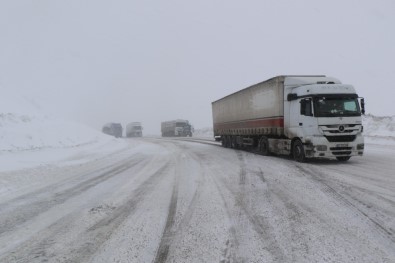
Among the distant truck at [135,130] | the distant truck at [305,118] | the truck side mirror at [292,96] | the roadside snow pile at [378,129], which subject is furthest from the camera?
the distant truck at [135,130]

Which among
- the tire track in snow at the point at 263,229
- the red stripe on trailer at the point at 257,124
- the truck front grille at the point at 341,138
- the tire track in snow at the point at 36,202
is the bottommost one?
the tire track in snow at the point at 263,229

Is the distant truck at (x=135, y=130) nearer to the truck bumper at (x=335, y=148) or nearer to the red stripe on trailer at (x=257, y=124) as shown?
the red stripe on trailer at (x=257, y=124)

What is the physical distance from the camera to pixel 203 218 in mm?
6285

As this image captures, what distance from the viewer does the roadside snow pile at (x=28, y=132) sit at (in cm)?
1917

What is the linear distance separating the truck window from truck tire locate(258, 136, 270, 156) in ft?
12.4

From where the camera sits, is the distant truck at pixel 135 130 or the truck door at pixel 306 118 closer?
the truck door at pixel 306 118

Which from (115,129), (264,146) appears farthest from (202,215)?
(115,129)

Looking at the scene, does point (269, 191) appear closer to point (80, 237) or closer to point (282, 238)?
point (282, 238)

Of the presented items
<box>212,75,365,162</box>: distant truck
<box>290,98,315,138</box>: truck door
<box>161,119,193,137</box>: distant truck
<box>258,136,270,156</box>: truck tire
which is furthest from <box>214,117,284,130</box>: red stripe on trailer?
<box>161,119,193,137</box>: distant truck

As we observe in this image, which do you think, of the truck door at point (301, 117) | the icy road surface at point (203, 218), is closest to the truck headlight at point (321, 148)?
the truck door at point (301, 117)

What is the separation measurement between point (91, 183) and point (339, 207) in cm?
680

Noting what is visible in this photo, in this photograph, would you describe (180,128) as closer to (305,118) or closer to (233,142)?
(233,142)

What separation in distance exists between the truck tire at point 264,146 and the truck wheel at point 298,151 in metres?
2.74

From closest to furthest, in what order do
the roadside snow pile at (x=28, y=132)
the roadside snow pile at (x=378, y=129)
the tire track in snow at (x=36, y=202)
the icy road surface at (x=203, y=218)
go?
the icy road surface at (x=203, y=218) < the tire track in snow at (x=36, y=202) < the roadside snow pile at (x=28, y=132) < the roadside snow pile at (x=378, y=129)
